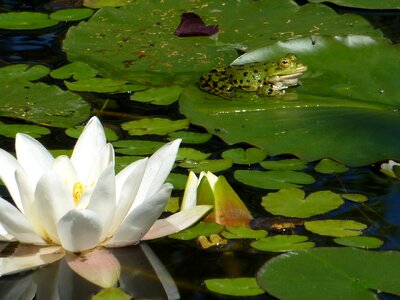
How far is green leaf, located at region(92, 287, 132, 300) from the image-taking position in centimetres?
268

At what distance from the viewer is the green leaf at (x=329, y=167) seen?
3.59 meters

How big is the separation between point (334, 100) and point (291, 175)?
26.0 inches

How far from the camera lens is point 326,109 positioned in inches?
157

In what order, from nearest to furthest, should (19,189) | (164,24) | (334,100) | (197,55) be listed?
(19,189)
(334,100)
(197,55)
(164,24)

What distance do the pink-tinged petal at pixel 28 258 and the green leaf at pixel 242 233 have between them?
516 millimetres

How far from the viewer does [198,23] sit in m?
5.02

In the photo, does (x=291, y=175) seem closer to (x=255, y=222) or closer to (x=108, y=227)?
(x=255, y=222)

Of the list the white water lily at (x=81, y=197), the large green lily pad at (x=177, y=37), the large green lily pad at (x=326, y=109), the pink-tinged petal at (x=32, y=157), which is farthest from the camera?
the large green lily pad at (x=177, y=37)

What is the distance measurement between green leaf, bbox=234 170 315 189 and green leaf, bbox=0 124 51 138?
88cm

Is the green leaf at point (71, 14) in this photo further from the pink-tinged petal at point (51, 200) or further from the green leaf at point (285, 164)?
the pink-tinged petal at point (51, 200)

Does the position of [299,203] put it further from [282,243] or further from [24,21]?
[24,21]

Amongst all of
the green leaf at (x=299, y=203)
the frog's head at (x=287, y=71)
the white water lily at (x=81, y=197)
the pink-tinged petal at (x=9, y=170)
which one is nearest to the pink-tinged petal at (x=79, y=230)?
the white water lily at (x=81, y=197)

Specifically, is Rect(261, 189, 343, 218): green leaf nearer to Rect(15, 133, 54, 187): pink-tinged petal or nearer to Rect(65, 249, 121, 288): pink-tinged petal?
Rect(65, 249, 121, 288): pink-tinged petal

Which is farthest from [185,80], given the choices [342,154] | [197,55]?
[342,154]
